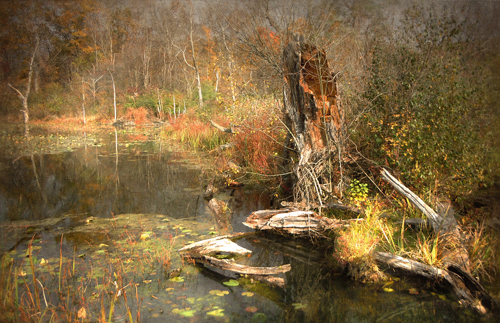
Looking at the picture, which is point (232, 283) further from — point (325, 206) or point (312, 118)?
point (312, 118)

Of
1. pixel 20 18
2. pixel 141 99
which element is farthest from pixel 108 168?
pixel 141 99

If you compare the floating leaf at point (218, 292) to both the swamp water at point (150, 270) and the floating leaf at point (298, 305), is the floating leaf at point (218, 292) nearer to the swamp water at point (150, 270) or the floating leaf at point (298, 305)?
the swamp water at point (150, 270)

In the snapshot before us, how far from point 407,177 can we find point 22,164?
37.1ft

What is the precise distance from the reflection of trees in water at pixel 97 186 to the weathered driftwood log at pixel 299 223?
182 cm

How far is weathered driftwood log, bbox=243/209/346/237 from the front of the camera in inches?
186

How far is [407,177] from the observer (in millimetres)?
4820

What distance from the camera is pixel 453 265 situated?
3.30 meters

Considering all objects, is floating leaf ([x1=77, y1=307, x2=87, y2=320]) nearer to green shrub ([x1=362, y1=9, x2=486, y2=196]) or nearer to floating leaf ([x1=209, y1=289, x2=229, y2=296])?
floating leaf ([x1=209, y1=289, x2=229, y2=296])

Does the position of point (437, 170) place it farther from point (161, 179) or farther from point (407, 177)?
point (161, 179)

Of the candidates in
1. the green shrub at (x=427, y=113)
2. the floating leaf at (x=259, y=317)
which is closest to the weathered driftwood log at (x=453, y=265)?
the green shrub at (x=427, y=113)

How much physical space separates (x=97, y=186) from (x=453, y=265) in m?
7.58

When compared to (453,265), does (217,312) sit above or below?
below

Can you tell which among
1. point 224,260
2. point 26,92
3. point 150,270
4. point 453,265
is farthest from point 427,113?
point 26,92

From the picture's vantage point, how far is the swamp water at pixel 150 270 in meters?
3.03
